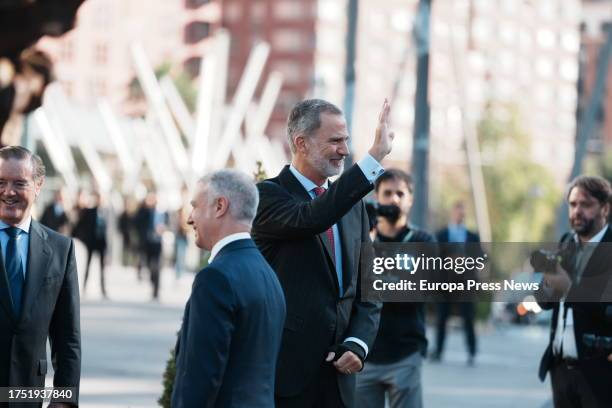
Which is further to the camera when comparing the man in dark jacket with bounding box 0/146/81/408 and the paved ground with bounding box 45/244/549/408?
the paved ground with bounding box 45/244/549/408

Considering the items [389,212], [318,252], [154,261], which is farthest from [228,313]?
[154,261]

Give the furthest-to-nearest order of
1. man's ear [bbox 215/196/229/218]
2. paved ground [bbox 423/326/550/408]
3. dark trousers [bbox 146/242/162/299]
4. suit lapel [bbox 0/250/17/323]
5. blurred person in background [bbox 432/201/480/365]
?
dark trousers [bbox 146/242/162/299] < blurred person in background [bbox 432/201/480/365] < paved ground [bbox 423/326/550/408] < suit lapel [bbox 0/250/17/323] < man's ear [bbox 215/196/229/218]

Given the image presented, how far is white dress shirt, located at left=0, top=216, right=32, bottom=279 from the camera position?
5938 mm

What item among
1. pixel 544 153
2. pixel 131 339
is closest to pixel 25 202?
pixel 131 339

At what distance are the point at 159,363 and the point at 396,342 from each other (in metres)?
7.52

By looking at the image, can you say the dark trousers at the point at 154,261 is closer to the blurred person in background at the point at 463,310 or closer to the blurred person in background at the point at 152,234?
the blurred person in background at the point at 152,234

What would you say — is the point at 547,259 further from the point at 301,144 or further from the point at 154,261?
the point at 154,261

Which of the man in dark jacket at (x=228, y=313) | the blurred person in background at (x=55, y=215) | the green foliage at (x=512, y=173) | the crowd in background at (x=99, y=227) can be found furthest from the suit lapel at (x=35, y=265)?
the green foliage at (x=512, y=173)

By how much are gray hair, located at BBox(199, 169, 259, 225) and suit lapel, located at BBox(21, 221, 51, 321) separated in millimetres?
1155

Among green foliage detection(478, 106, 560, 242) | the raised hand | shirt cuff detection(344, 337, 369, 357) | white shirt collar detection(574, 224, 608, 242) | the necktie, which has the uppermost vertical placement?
green foliage detection(478, 106, 560, 242)

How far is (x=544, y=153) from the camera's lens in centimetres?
18275

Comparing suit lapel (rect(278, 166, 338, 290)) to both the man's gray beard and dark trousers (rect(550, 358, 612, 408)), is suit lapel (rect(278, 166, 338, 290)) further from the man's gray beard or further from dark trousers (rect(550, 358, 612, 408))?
dark trousers (rect(550, 358, 612, 408))

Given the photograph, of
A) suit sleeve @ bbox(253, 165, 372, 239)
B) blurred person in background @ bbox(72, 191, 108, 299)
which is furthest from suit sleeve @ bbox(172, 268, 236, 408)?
blurred person in background @ bbox(72, 191, 108, 299)

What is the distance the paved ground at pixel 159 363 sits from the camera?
13.5 m
